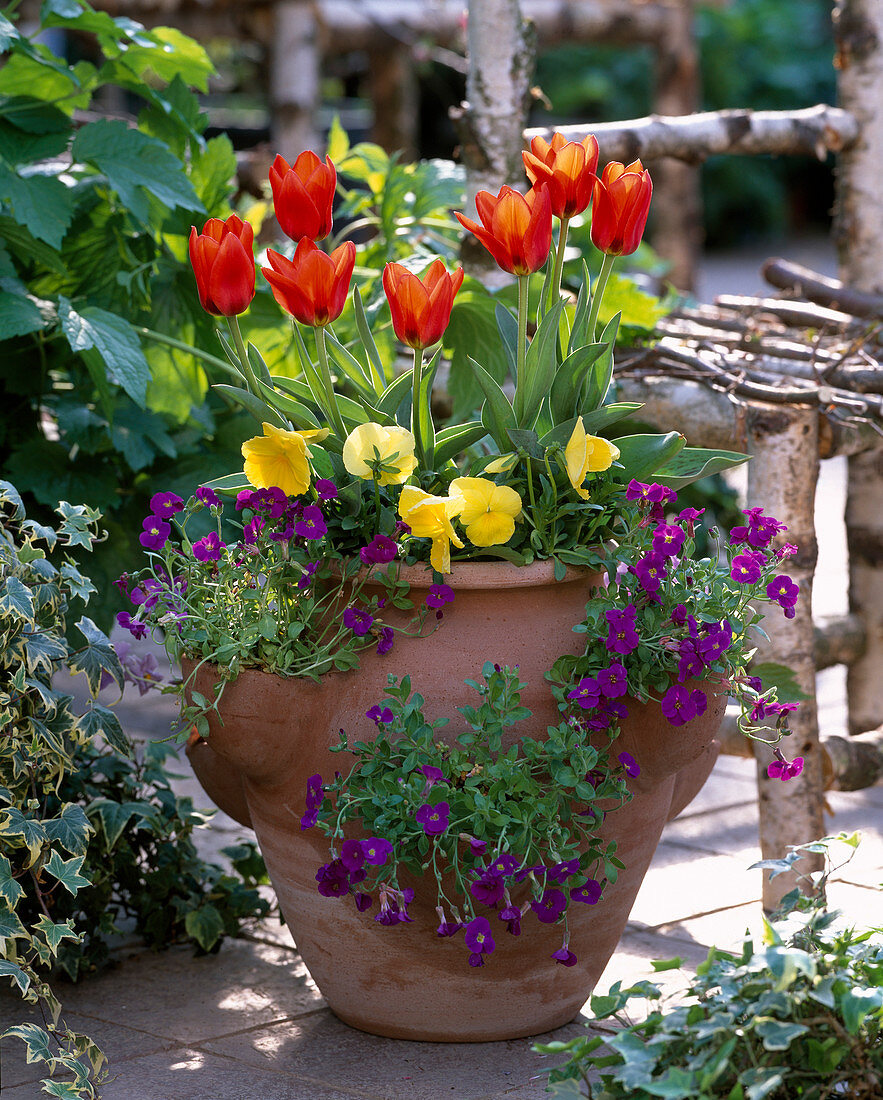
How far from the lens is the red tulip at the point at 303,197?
→ 1504 millimetres

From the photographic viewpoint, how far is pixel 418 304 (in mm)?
1438

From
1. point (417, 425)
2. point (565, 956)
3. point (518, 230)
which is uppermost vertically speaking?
point (518, 230)

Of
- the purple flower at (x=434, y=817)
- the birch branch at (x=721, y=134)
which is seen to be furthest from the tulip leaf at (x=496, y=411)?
the birch branch at (x=721, y=134)

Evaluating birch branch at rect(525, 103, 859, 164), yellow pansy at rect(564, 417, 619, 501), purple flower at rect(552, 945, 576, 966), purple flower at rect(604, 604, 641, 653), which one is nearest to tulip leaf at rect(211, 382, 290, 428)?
yellow pansy at rect(564, 417, 619, 501)

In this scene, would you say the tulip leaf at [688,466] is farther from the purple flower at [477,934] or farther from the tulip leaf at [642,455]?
the purple flower at [477,934]

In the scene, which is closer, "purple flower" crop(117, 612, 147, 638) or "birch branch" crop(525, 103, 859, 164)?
"purple flower" crop(117, 612, 147, 638)

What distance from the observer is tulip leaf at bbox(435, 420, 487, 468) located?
1.61 metres

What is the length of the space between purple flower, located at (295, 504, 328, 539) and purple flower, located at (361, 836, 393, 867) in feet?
1.15

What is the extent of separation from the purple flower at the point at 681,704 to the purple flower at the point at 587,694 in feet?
0.27

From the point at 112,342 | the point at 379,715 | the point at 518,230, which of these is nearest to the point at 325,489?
the point at 379,715

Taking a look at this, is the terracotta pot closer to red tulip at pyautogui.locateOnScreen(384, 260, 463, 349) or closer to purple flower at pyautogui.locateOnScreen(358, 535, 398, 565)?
purple flower at pyautogui.locateOnScreen(358, 535, 398, 565)

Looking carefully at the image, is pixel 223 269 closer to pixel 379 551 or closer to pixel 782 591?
pixel 379 551

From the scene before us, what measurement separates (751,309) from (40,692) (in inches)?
83.2

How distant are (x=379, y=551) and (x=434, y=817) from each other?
0.31 m
